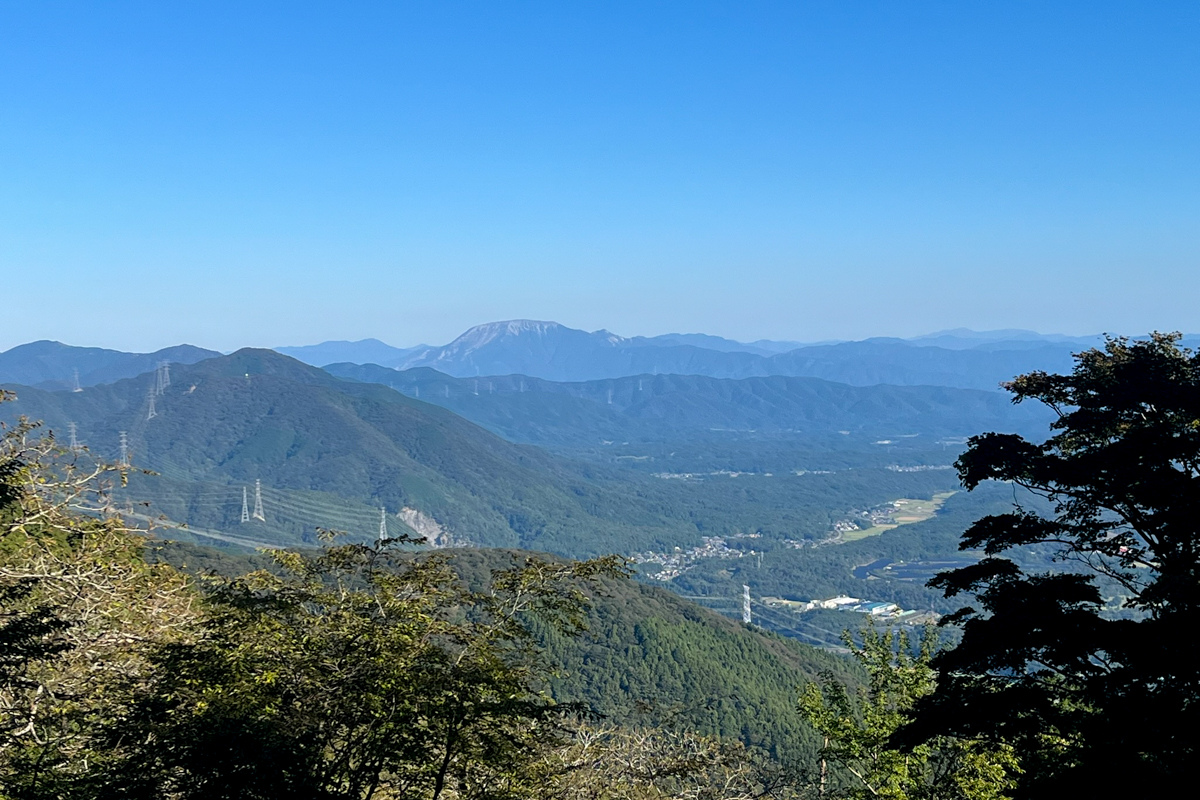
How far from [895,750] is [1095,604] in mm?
4870

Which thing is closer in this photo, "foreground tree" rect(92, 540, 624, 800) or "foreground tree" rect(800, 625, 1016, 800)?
"foreground tree" rect(92, 540, 624, 800)

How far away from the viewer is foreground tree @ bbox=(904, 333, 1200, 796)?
8.38 meters

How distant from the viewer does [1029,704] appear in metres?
9.91

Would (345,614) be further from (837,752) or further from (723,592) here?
(723,592)

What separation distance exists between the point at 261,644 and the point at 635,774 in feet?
25.1

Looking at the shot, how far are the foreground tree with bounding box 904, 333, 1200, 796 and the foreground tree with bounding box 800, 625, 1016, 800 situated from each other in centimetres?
188

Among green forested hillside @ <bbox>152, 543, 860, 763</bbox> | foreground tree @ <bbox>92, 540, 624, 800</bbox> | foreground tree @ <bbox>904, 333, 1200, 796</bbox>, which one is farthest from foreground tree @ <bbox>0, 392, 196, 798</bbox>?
green forested hillside @ <bbox>152, 543, 860, 763</bbox>

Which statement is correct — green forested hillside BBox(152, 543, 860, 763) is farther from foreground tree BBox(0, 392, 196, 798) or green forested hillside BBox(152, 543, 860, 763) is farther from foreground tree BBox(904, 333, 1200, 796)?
foreground tree BBox(904, 333, 1200, 796)

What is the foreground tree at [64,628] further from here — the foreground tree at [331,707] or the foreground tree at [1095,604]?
the foreground tree at [1095,604]

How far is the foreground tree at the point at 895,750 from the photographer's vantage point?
14.1 metres

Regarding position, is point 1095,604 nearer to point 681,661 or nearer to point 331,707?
point 331,707

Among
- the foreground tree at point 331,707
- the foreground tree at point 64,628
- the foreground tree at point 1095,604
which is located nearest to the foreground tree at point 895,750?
the foreground tree at point 1095,604

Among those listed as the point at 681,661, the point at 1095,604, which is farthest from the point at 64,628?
the point at 681,661

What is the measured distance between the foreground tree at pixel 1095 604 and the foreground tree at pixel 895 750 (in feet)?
6.17
